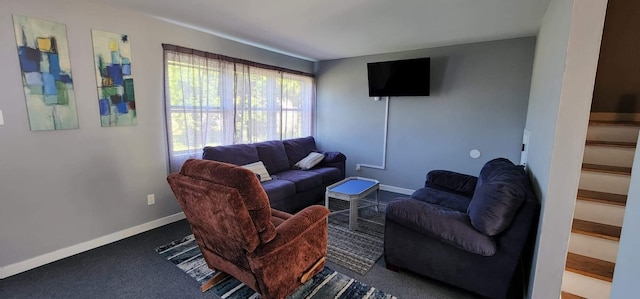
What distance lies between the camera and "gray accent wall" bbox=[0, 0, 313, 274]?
6.98 feet

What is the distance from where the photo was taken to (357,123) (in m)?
4.78

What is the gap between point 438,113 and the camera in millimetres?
4016

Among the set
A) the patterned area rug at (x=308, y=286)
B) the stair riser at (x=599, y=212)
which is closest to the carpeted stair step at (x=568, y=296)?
the stair riser at (x=599, y=212)

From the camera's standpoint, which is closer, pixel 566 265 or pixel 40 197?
pixel 566 265

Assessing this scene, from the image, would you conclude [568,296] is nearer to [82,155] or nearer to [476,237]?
[476,237]

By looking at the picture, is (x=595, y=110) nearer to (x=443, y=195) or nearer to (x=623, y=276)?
(x=443, y=195)

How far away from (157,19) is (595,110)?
14.3ft

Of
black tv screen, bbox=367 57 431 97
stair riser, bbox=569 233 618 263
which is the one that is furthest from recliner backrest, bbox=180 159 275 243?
black tv screen, bbox=367 57 431 97

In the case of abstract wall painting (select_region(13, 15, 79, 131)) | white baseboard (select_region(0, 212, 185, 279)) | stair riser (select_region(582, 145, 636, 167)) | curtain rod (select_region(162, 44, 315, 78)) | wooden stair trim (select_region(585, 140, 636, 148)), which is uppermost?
curtain rod (select_region(162, 44, 315, 78))

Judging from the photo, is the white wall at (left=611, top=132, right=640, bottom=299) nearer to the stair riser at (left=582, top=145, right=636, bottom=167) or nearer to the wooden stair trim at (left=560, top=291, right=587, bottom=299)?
the wooden stair trim at (left=560, top=291, right=587, bottom=299)

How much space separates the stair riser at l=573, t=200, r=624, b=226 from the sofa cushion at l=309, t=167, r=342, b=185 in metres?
2.67

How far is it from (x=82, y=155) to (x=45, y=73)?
73 centimetres

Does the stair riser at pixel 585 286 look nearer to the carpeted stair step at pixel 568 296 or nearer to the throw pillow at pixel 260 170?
the carpeted stair step at pixel 568 296

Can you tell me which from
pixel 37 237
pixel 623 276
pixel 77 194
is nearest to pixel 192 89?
pixel 77 194
